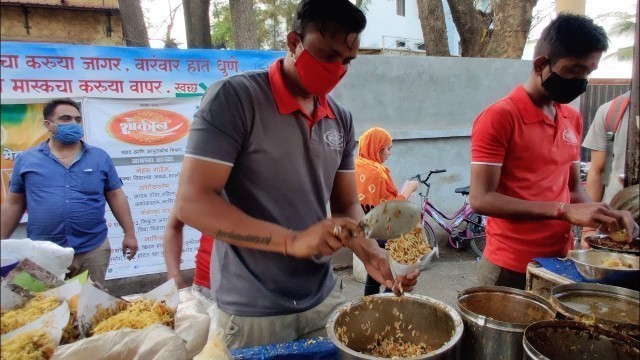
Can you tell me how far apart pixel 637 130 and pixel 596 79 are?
33.7ft

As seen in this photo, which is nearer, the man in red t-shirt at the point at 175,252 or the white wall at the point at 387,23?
the man in red t-shirt at the point at 175,252

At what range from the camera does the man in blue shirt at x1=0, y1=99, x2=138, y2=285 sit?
288cm

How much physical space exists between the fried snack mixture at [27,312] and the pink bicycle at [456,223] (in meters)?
5.25

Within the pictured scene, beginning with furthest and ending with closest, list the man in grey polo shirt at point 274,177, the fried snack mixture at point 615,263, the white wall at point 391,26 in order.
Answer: the white wall at point 391,26
the fried snack mixture at point 615,263
the man in grey polo shirt at point 274,177

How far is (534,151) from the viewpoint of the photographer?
85.7 inches

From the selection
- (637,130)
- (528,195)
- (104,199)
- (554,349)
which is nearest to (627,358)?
(554,349)

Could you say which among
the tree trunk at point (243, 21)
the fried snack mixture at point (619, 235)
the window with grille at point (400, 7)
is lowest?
the fried snack mixture at point (619, 235)

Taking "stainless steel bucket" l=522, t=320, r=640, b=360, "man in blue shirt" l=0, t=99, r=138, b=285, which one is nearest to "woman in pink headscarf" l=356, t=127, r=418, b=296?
"man in blue shirt" l=0, t=99, r=138, b=285

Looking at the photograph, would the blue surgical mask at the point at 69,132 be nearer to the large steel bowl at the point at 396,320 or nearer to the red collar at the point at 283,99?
the red collar at the point at 283,99

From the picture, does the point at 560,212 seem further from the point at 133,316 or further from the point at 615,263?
the point at 133,316

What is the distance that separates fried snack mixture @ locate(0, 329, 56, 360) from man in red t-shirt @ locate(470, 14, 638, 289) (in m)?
1.85

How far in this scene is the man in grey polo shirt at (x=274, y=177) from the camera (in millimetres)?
1355

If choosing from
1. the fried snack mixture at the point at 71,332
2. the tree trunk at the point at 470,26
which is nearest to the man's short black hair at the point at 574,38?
the fried snack mixture at the point at 71,332

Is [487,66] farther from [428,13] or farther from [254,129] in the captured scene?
[254,129]
